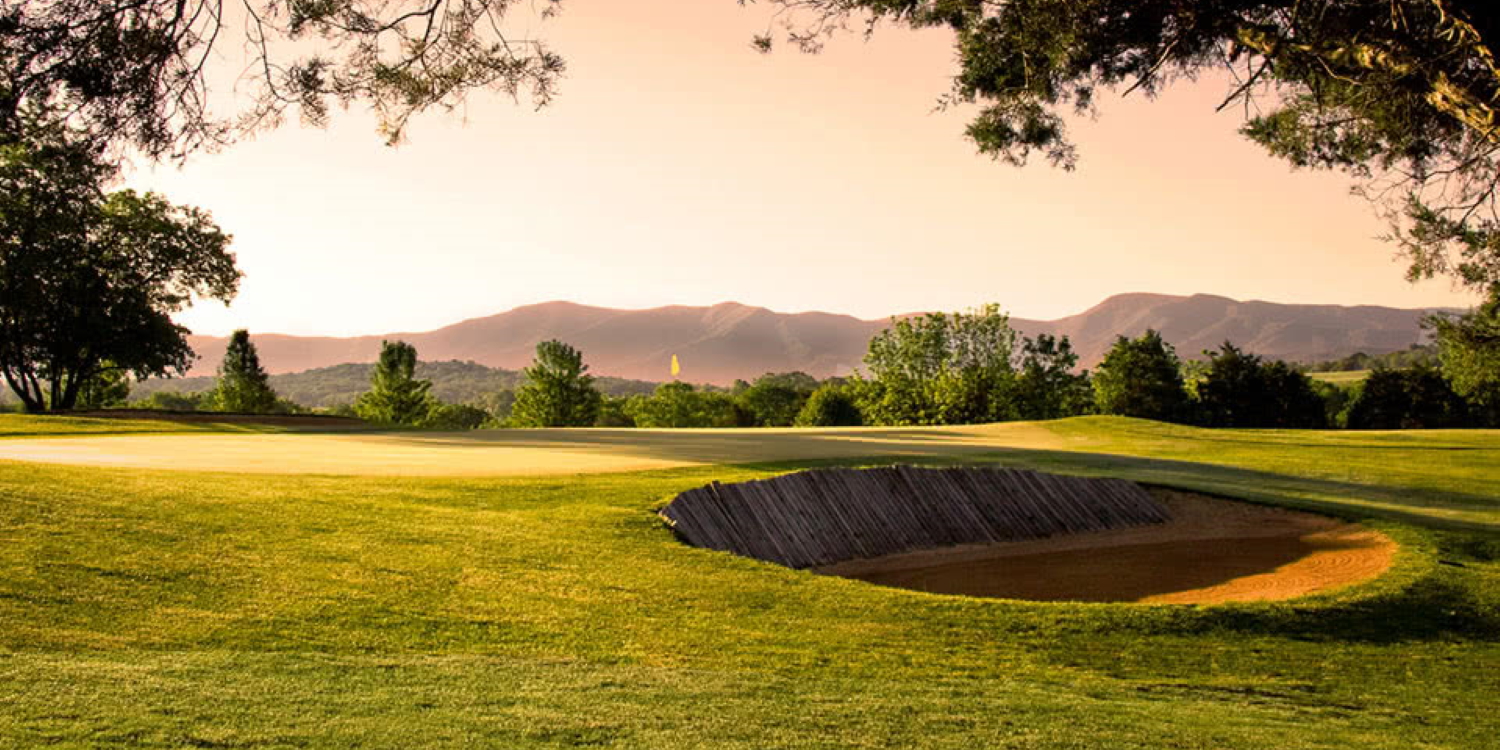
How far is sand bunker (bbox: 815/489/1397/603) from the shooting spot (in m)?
11.0

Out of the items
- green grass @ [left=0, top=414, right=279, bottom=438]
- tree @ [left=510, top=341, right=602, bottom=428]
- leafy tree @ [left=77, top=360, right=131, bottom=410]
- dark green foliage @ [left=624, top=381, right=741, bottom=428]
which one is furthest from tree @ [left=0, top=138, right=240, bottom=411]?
dark green foliage @ [left=624, top=381, right=741, bottom=428]

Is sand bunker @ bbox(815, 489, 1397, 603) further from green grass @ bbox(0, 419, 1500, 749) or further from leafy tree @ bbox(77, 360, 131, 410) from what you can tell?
leafy tree @ bbox(77, 360, 131, 410)

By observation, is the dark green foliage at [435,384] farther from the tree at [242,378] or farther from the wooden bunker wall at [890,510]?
the wooden bunker wall at [890,510]

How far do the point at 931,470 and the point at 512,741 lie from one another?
36.3ft

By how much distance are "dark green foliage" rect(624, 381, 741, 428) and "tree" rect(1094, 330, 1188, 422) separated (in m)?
32.0

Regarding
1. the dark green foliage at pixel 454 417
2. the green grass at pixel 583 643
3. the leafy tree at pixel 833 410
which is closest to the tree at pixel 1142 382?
the leafy tree at pixel 833 410

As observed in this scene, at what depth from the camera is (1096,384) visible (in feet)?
197

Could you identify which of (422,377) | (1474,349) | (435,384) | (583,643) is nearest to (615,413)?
(422,377)

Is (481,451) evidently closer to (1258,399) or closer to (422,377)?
(1258,399)

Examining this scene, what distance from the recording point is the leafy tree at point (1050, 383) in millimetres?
57906

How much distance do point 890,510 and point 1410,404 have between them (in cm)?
5706

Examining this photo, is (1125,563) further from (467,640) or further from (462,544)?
(467,640)

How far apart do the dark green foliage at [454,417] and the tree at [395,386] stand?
12.8 feet

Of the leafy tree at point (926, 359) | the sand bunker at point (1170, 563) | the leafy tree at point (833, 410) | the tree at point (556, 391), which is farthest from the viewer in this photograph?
the tree at point (556, 391)
